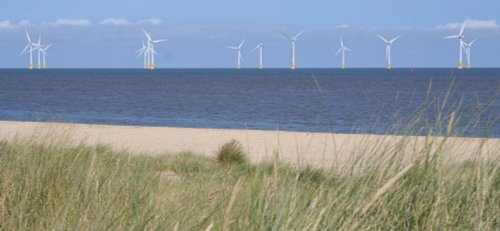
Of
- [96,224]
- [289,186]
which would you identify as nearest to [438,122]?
[289,186]

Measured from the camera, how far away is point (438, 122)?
17.6ft

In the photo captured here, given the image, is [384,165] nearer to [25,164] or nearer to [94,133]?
[25,164]

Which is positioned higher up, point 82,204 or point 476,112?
point 476,112

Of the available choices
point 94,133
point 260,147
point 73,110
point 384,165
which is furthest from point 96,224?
point 73,110

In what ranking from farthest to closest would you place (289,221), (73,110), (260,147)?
1. (73,110)
2. (260,147)
3. (289,221)

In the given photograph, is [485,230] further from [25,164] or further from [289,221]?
[25,164]

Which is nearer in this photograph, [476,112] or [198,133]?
[476,112]

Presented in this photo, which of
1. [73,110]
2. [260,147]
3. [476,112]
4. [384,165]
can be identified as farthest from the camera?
[73,110]

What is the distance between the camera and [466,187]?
5.26 meters

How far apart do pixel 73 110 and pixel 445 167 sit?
160 ft

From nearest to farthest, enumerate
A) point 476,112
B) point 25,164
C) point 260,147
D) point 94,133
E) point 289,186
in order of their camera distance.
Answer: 1. point 289,186
2. point 476,112
3. point 25,164
4. point 260,147
5. point 94,133

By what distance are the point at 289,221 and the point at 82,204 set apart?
1.84 m

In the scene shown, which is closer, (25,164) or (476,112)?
(476,112)

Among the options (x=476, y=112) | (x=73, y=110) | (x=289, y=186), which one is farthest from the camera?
(x=73, y=110)
